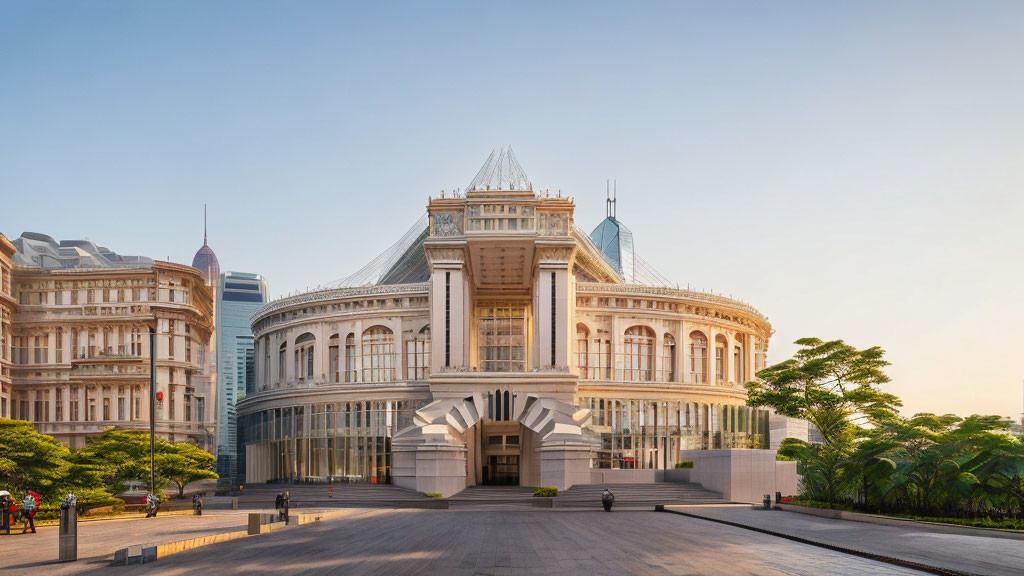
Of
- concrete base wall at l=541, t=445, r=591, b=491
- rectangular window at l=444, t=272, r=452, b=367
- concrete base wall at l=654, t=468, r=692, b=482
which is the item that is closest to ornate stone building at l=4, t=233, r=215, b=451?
rectangular window at l=444, t=272, r=452, b=367

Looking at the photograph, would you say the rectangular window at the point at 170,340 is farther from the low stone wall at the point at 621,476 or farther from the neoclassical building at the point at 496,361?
the low stone wall at the point at 621,476

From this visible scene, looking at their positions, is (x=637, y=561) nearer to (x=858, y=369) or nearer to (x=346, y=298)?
(x=858, y=369)

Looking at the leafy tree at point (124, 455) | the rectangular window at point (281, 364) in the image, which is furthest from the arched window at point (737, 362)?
the leafy tree at point (124, 455)

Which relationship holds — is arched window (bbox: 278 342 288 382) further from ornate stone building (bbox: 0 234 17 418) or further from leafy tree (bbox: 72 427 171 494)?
leafy tree (bbox: 72 427 171 494)

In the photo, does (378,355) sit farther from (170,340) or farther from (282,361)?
(170,340)

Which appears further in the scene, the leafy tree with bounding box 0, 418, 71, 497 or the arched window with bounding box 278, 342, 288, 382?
the arched window with bounding box 278, 342, 288, 382

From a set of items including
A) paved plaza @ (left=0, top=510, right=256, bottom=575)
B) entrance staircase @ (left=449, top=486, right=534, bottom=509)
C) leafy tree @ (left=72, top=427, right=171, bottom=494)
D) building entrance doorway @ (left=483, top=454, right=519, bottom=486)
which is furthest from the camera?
building entrance doorway @ (left=483, top=454, right=519, bottom=486)

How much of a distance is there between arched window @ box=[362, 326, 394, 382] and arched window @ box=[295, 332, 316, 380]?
22.0ft

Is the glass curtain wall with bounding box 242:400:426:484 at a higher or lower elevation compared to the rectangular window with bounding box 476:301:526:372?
lower

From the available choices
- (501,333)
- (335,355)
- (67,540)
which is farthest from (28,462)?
(501,333)

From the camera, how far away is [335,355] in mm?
98688

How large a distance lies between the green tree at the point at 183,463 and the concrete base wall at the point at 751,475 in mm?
35769

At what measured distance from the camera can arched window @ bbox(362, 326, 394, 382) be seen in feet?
313

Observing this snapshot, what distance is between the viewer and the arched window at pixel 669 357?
325 ft
